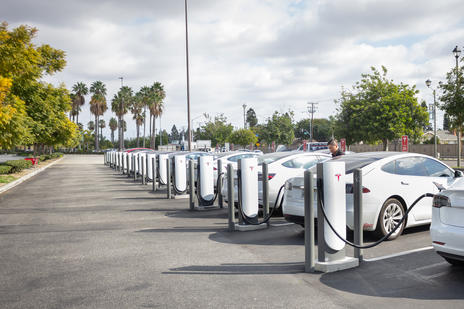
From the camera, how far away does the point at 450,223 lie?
500 centimetres

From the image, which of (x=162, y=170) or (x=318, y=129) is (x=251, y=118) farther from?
(x=162, y=170)

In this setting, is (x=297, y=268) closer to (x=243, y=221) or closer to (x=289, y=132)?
(x=243, y=221)

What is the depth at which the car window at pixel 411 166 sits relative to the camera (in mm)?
7565

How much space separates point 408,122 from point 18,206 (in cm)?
2667

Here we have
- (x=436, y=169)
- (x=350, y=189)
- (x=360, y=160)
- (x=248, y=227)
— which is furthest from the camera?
(x=248, y=227)

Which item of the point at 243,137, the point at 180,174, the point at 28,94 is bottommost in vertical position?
the point at 180,174

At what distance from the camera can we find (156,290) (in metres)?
4.93

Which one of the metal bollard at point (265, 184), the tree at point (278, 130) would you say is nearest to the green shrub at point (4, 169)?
the metal bollard at point (265, 184)

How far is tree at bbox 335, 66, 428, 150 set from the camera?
102 ft

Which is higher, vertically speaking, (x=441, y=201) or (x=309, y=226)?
(x=441, y=201)

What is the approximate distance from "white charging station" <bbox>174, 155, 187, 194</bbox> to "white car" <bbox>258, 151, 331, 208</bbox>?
148 inches

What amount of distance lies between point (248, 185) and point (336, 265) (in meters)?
2.97

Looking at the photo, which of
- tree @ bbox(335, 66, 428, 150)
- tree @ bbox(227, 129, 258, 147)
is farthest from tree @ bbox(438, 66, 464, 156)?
tree @ bbox(227, 129, 258, 147)

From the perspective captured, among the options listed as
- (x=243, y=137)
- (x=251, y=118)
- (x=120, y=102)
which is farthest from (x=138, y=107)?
(x=251, y=118)
